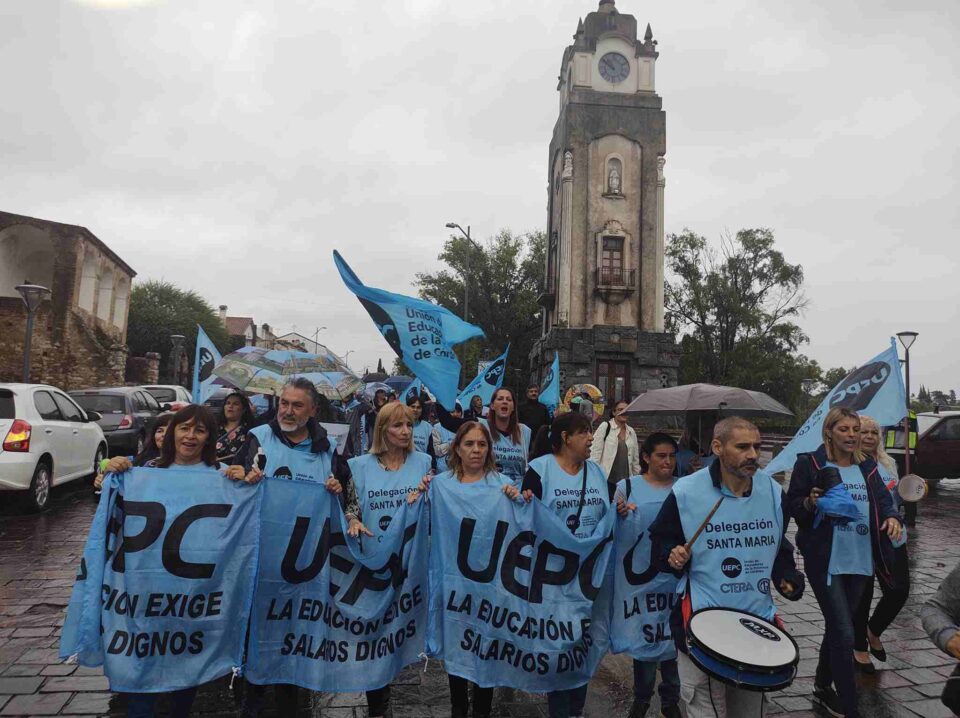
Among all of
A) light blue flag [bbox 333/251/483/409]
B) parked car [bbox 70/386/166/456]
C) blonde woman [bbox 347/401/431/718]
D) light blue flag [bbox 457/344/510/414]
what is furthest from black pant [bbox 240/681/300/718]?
parked car [bbox 70/386/166/456]

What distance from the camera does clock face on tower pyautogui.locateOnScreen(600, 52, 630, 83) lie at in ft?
109

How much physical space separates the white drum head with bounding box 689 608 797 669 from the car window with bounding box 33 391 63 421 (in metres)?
9.65

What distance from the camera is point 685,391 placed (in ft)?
25.7

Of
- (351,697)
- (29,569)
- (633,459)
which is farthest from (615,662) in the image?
(29,569)

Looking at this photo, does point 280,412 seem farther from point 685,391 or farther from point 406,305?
point 685,391

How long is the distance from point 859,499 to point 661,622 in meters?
1.43

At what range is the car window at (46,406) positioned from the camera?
969cm

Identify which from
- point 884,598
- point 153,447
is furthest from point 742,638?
point 153,447

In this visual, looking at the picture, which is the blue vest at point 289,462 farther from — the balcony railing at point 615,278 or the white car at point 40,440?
the balcony railing at point 615,278

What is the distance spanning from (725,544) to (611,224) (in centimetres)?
3008

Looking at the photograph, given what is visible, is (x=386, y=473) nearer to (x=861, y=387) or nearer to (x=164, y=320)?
(x=861, y=387)

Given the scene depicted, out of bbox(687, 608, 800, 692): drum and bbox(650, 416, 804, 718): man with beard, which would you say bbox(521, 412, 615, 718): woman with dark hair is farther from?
bbox(687, 608, 800, 692): drum

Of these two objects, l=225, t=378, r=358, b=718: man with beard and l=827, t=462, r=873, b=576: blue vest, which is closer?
l=827, t=462, r=873, b=576: blue vest

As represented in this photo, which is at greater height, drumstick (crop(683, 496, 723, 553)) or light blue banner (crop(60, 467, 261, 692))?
drumstick (crop(683, 496, 723, 553))
